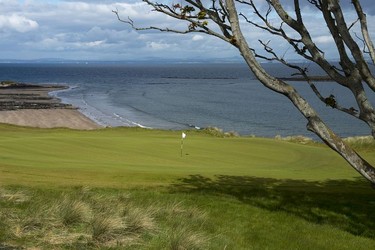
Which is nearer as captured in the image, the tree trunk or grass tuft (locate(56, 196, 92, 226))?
the tree trunk

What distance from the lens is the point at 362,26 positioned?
8.95 m

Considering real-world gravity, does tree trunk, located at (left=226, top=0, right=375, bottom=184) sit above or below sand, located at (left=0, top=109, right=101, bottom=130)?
above

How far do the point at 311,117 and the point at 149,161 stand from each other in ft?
31.8

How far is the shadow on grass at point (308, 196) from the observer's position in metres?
9.50

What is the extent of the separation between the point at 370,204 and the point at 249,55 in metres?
4.89

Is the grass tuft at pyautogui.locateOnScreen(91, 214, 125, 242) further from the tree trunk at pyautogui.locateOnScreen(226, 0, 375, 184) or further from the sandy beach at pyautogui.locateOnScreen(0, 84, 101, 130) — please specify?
the sandy beach at pyautogui.locateOnScreen(0, 84, 101, 130)

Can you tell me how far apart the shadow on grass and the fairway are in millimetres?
761

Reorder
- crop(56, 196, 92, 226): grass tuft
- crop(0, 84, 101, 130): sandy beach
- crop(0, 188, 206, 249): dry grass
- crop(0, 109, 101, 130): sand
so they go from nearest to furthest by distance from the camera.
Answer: crop(0, 188, 206, 249): dry grass, crop(56, 196, 92, 226): grass tuft, crop(0, 109, 101, 130): sand, crop(0, 84, 101, 130): sandy beach

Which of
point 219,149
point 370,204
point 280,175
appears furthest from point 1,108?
point 370,204

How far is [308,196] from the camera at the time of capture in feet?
36.6

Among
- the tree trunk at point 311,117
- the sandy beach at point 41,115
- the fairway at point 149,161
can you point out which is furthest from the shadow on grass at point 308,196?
the sandy beach at point 41,115

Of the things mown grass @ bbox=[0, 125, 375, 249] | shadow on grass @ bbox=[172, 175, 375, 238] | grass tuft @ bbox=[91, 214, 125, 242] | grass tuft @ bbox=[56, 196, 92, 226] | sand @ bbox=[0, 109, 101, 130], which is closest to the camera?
grass tuft @ bbox=[91, 214, 125, 242]

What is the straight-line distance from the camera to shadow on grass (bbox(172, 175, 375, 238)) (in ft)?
31.2

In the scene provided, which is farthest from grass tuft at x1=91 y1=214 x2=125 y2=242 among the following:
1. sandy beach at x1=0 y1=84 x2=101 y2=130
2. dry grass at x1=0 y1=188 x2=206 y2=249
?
sandy beach at x1=0 y1=84 x2=101 y2=130
